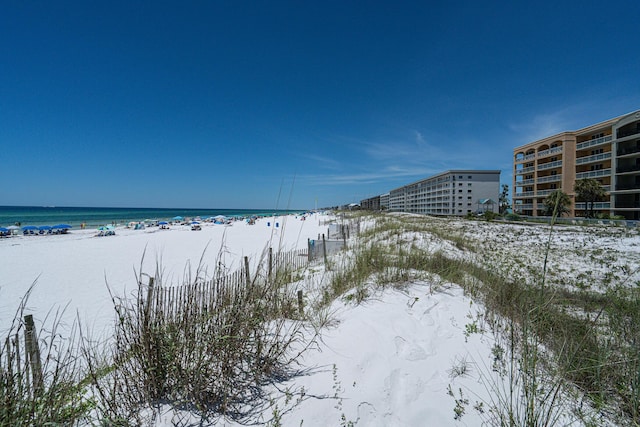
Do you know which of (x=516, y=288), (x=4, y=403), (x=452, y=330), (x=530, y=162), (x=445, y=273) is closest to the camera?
(x=4, y=403)

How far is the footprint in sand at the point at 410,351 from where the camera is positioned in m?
2.89

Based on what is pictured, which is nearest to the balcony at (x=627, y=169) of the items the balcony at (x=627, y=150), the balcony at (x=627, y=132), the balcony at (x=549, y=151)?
the balcony at (x=627, y=150)

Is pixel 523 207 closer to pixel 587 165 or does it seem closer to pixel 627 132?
pixel 587 165

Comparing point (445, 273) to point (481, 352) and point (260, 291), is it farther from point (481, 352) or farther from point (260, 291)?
point (260, 291)

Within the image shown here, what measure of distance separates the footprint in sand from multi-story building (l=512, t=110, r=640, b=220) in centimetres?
3317

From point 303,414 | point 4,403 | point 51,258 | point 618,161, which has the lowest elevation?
point 51,258

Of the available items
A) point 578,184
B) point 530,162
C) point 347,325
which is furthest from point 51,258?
point 530,162

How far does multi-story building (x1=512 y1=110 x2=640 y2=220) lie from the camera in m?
26.6

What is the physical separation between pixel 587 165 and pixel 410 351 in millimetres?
45530

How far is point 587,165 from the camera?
3206 cm

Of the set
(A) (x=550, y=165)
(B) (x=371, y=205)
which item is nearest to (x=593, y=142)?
(A) (x=550, y=165)

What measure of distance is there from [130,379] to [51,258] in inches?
682

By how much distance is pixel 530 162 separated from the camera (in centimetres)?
3825

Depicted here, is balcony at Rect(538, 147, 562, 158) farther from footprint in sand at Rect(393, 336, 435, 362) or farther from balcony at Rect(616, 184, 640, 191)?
footprint in sand at Rect(393, 336, 435, 362)
